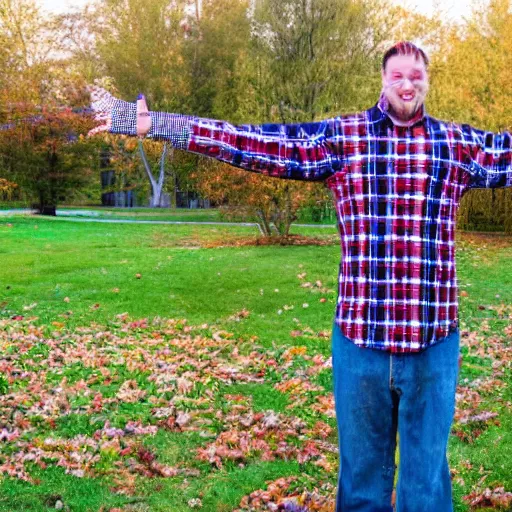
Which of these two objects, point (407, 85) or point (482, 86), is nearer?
point (407, 85)

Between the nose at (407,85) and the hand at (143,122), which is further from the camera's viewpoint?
the hand at (143,122)

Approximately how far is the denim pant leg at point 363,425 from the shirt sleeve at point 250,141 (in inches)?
21.9

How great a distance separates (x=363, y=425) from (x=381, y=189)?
2.51 ft

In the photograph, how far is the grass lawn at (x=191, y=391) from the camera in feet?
15.6

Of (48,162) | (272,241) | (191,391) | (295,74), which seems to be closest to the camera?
(191,391)

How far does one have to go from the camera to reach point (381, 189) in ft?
7.61

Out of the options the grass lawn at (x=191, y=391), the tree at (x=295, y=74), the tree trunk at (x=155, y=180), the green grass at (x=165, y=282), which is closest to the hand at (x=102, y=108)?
the grass lawn at (x=191, y=391)

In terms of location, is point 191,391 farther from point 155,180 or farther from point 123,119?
point 155,180

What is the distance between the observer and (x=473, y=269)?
15.5 metres

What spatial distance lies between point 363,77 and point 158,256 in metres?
15.0

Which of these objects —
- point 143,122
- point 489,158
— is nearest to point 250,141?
point 143,122

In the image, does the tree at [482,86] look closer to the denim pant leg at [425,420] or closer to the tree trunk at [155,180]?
the tree trunk at [155,180]

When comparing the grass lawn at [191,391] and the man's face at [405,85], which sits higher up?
the man's face at [405,85]

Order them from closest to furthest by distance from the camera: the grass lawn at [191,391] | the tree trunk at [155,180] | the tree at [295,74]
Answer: the grass lawn at [191,391]
the tree at [295,74]
the tree trunk at [155,180]
